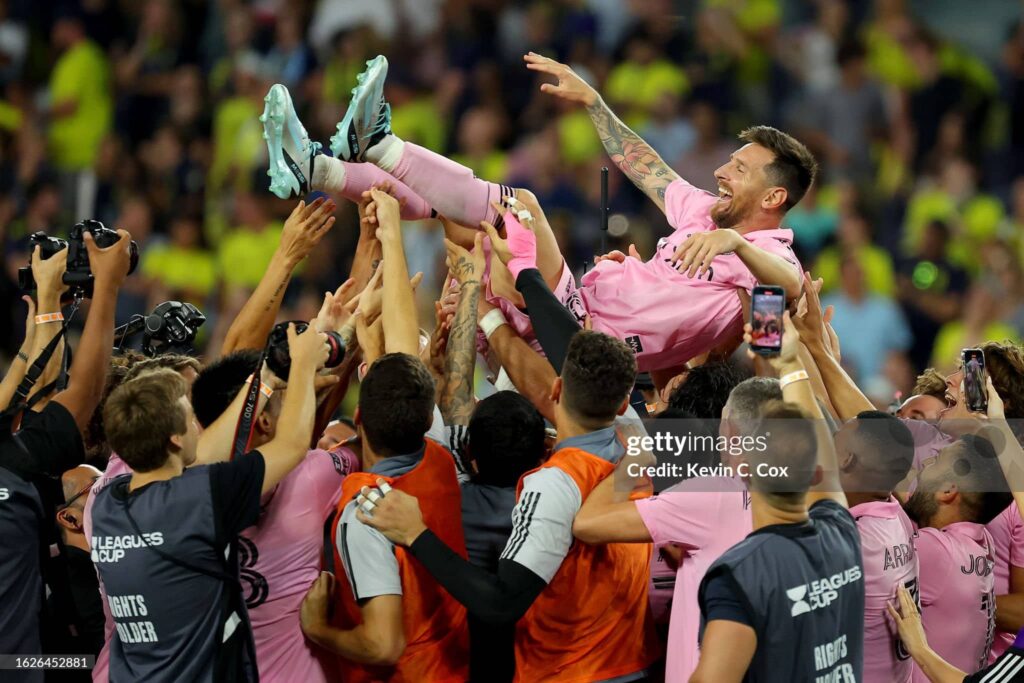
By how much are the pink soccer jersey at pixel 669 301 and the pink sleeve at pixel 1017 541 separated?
1.07 m

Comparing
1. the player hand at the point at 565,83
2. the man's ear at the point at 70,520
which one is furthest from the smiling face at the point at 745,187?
the man's ear at the point at 70,520

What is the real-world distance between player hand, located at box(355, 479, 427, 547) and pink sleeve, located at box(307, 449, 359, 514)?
0.98 ft

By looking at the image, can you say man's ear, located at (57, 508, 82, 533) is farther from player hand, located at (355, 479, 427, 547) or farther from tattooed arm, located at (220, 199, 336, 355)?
player hand, located at (355, 479, 427, 547)

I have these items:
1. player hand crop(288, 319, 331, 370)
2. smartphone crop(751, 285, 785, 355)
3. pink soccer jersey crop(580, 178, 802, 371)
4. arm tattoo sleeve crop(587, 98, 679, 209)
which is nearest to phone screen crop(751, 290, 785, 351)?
smartphone crop(751, 285, 785, 355)

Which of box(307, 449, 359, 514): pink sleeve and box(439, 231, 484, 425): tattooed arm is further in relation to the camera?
box(439, 231, 484, 425): tattooed arm

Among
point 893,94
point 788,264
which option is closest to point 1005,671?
point 788,264

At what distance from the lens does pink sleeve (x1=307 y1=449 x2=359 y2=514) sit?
383 centimetres

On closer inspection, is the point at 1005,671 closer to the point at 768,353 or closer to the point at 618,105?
the point at 768,353

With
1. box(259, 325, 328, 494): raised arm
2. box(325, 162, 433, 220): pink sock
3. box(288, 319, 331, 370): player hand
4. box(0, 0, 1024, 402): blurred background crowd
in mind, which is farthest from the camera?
box(0, 0, 1024, 402): blurred background crowd

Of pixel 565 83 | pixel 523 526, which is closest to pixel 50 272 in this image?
pixel 523 526

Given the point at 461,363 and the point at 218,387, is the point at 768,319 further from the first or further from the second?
the point at 218,387

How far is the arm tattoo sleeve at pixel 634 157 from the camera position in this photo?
512 cm

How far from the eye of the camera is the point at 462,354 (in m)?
4.44

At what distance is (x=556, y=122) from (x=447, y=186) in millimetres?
5614
